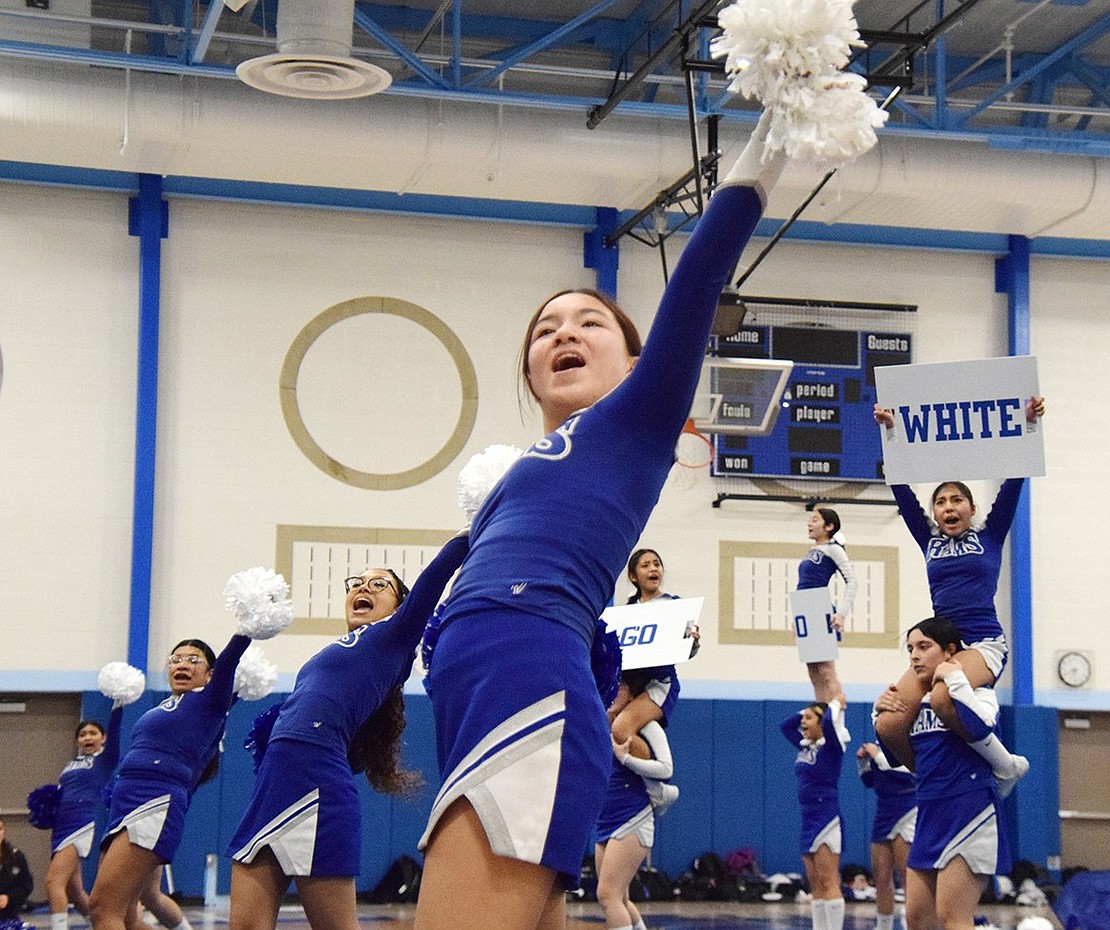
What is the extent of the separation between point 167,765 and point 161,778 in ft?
0.26

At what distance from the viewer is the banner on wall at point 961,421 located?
6.49 metres

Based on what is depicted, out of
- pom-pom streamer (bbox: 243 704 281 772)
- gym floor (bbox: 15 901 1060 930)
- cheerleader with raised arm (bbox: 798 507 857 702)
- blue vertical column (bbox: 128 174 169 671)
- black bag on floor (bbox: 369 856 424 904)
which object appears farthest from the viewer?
blue vertical column (bbox: 128 174 169 671)

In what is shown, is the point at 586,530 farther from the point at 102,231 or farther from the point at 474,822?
the point at 102,231

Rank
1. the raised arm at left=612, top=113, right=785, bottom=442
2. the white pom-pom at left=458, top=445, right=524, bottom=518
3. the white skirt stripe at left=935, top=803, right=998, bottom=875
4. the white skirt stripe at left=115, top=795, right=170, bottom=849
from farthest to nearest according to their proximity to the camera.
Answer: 1. the white skirt stripe at left=115, top=795, right=170, bottom=849
2. the white skirt stripe at left=935, top=803, right=998, bottom=875
3. the white pom-pom at left=458, top=445, right=524, bottom=518
4. the raised arm at left=612, top=113, right=785, bottom=442

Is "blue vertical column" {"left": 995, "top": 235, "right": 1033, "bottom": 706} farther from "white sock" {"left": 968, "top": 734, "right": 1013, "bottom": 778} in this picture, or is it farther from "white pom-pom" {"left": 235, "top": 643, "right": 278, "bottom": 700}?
"white pom-pom" {"left": 235, "top": 643, "right": 278, "bottom": 700}

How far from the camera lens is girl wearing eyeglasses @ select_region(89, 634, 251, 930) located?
22.2 ft

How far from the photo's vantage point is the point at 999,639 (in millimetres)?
7371

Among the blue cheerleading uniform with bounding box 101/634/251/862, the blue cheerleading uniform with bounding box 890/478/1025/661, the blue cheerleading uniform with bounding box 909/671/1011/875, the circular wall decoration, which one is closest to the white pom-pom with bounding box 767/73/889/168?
the blue cheerleading uniform with bounding box 909/671/1011/875

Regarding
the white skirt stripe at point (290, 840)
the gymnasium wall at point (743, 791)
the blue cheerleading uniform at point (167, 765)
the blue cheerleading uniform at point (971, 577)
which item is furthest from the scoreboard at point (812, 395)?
the white skirt stripe at point (290, 840)

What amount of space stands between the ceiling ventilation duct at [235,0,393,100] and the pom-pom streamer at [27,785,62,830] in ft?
15.1

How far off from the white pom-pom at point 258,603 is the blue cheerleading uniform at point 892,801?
14.0 feet

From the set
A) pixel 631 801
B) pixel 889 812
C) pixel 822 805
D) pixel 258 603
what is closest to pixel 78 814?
pixel 631 801

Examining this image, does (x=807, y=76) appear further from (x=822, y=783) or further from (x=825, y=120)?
(x=822, y=783)

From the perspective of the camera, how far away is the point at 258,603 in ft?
19.6
